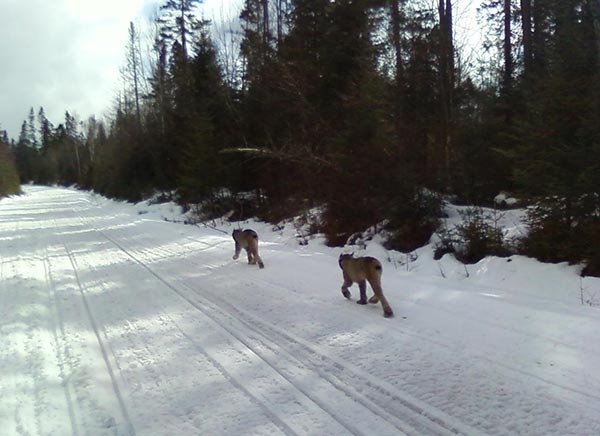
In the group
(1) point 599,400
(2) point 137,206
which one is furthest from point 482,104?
(2) point 137,206

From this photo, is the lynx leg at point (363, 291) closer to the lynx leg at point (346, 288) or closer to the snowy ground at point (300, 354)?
the snowy ground at point (300, 354)

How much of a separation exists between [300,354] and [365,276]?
1.90m

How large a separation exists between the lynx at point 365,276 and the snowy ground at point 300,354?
0.61 feet

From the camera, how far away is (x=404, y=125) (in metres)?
12.9

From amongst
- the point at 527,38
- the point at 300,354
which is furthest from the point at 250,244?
the point at 527,38

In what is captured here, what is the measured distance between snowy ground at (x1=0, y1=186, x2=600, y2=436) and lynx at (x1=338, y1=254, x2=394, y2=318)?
187mm

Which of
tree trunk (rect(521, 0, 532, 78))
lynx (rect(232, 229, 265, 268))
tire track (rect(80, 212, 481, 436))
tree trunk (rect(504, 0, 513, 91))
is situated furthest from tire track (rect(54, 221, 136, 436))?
tree trunk (rect(521, 0, 532, 78))

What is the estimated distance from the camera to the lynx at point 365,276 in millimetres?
6453

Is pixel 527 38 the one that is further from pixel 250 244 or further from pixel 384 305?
pixel 384 305

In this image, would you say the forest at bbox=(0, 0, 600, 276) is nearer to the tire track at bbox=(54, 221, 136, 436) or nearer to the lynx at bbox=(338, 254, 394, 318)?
the lynx at bbox=(338, 254, 394, 318)

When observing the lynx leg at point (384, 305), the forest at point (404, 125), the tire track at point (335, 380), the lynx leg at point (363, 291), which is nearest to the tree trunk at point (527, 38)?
the forest at point (404, 125)

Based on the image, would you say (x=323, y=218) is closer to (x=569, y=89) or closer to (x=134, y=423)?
(x=569, y=89)

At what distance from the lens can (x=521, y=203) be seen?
30.2ft

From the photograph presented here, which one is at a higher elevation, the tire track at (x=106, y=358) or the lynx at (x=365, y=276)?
the lynx at (x=365, y=276)
